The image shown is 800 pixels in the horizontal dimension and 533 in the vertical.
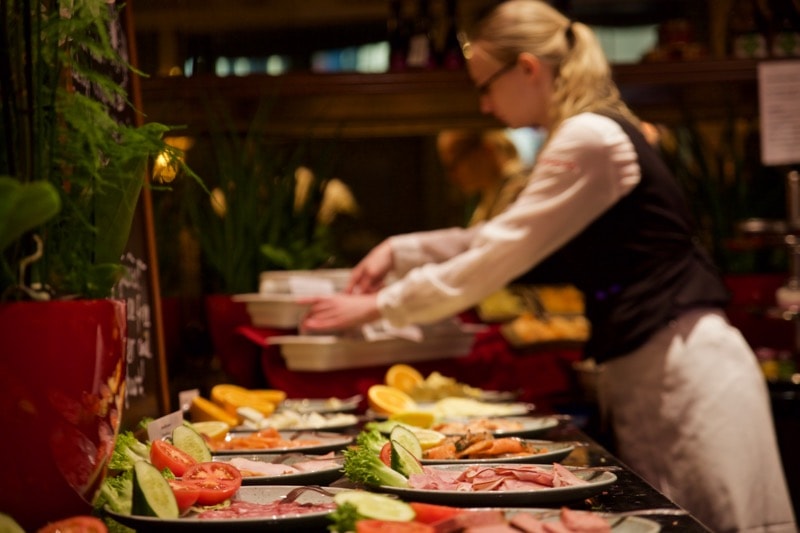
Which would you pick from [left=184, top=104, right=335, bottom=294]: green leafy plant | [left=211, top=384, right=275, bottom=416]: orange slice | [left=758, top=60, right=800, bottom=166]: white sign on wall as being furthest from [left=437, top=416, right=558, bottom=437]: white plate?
[left=758, top=60, right=800, bottom=166]: white sign on wall

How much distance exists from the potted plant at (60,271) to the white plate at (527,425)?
2.78 ft

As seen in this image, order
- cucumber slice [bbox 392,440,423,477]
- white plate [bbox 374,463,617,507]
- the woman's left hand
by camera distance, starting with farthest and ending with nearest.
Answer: the woman's left hand → cucumber slice [bbox 392,440,423,477] → white plate [bbox 374,463,617,507]

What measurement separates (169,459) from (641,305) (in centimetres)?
143

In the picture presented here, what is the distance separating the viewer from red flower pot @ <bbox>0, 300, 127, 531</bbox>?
104 cm

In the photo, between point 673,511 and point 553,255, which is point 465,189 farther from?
point 673,511

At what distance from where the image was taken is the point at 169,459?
1382mm

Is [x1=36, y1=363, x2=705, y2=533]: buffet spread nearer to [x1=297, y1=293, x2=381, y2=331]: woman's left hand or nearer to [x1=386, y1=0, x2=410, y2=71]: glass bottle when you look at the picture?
[x1=297, y1=293, x2=381, y2=331]: woman's left hand

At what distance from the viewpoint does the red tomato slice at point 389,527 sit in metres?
1.00

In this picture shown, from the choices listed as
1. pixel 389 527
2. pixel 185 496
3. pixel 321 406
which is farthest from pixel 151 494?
pixel 321 406

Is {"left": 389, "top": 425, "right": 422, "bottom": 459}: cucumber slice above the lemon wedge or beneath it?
above

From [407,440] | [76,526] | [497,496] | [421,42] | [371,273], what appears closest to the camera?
[76,526]

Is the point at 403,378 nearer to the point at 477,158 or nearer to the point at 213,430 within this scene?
the point at 213,430

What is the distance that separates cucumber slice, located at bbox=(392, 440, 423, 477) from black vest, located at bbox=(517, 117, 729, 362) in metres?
1.25

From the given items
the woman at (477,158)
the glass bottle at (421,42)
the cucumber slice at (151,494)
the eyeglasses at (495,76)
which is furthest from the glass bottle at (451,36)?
the cucumber slice at (151,494)
